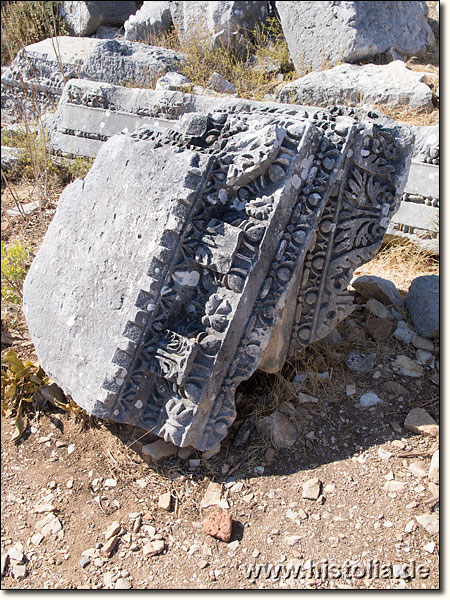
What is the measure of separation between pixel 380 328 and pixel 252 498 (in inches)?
55.8

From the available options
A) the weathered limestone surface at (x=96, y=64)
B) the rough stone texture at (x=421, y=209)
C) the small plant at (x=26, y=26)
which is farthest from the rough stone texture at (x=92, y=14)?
the rough stone texture at (x=421, y=209)

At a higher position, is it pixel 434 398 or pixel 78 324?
pixel 78 324

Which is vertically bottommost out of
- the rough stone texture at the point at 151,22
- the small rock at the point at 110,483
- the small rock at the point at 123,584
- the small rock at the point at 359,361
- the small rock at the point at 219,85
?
the small rock at the point at 123,584

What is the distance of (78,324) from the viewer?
2846 mm

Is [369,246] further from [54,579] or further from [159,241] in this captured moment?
[54,579]

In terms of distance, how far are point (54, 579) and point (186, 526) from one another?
0.62 meters

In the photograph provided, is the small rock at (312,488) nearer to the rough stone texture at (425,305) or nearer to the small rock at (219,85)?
the rough stone texture at (425,305)

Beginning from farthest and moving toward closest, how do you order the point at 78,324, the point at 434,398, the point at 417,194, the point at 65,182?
1. the point at 65,182
2. the point at 417,194
3. the point at 434,398
4. the point at 78,324

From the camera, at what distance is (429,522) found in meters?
2.43

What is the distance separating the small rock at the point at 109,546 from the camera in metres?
2.51

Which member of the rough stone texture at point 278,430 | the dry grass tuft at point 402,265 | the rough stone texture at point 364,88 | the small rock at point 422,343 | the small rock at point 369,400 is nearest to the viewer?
the rough stone texture at point 278,430

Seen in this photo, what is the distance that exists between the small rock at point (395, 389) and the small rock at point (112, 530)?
1.59 meters

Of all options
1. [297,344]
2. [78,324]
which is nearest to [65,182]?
[78,324]

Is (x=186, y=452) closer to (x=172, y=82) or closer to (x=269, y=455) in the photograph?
(x=269, y=455)
